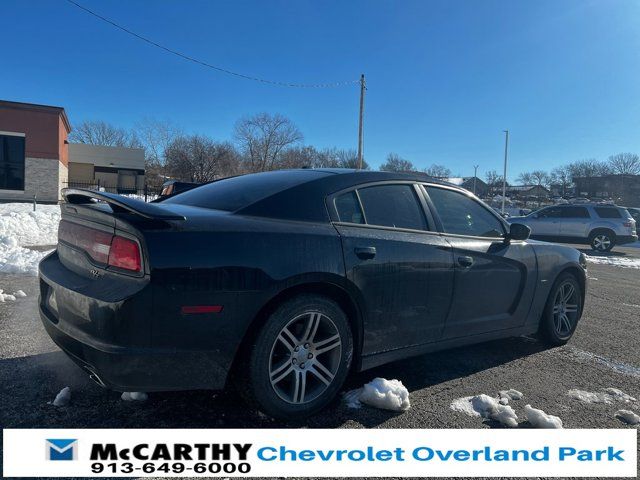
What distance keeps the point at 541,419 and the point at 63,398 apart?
2.95 metres

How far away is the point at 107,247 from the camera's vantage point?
238cm

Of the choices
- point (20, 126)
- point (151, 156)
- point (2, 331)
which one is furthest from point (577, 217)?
point (151, 156)

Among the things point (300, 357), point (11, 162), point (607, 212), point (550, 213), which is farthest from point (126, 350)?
point (11, 162)

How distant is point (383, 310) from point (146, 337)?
4.87 feet

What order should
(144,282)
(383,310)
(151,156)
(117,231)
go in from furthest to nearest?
(151,156)
(383,310)
(117,231)
(144,282)

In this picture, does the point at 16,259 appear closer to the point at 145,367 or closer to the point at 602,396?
the point at 145,367

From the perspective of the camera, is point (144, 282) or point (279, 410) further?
point (279, 410)

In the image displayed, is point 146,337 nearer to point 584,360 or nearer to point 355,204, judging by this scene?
point 355,204

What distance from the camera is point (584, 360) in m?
4.04

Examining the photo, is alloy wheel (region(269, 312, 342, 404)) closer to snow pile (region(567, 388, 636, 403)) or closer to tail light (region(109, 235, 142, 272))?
tail light (region(109, 235, 142, 272))

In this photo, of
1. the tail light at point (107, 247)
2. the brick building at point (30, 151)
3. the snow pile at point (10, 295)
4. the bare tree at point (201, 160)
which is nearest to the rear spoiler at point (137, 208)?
the tail light at point (107, 247)

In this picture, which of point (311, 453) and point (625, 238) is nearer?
point (311, 453)

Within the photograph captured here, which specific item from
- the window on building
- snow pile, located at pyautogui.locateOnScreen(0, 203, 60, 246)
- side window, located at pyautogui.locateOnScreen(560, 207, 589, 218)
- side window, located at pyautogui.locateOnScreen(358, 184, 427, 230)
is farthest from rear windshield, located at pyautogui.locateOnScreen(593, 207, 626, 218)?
the window on building

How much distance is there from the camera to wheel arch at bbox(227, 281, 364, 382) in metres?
2.46
